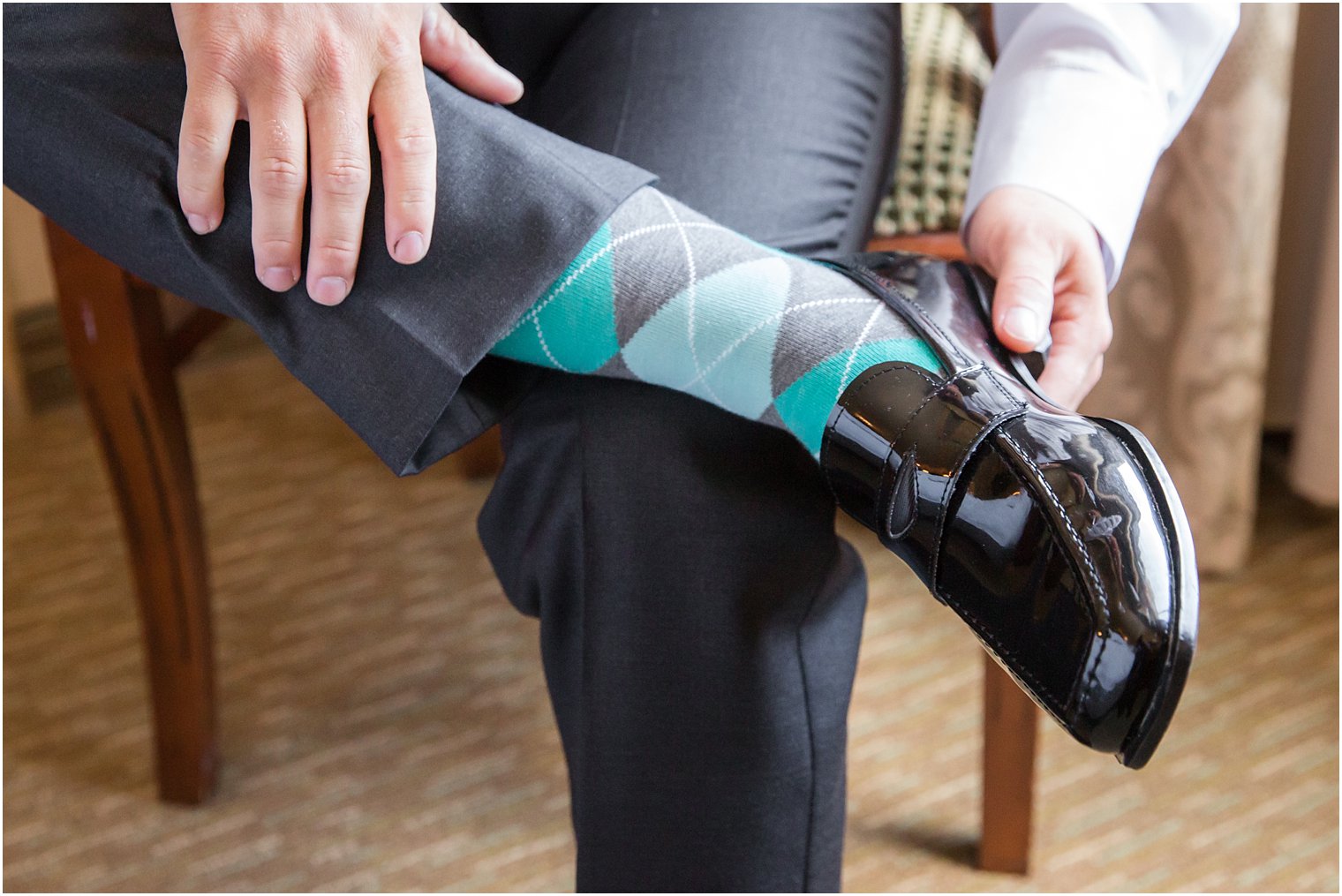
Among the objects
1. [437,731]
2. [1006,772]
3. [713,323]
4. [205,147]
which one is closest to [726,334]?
[713,323]

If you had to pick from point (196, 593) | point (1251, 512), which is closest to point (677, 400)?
point (196, 593)

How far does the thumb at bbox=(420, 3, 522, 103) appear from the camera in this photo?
25.0 inches

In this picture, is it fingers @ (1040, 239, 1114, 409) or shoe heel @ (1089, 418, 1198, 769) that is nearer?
shoe heel @ (1089, 418, 1198, 769)

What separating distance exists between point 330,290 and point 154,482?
40cm

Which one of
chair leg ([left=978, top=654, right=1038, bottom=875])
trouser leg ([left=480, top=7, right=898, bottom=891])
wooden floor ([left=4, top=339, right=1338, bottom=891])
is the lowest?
wooden floor ([left=4, top=339, right=1338, bottom=891])

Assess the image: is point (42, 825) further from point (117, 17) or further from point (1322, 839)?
point (1322, 839)

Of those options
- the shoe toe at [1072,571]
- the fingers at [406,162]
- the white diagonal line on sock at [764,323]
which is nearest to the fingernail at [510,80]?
the fingers at [406,162]

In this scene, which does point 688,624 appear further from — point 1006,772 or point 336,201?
point 1006,772

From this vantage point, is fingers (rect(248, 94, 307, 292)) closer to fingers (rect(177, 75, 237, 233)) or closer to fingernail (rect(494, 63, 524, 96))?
fingers (rect(177, 75, 237, 233))

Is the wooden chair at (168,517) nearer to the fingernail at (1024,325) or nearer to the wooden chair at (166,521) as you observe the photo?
the wooden chair at (166,521)

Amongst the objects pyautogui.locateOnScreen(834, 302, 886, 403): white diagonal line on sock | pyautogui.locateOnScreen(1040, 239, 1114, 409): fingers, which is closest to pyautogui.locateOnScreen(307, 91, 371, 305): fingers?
pyautogui.locateOnScreen(834, 302, 886, 403): white diagonal line on sock

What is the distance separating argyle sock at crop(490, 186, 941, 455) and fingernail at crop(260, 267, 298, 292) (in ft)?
0.34

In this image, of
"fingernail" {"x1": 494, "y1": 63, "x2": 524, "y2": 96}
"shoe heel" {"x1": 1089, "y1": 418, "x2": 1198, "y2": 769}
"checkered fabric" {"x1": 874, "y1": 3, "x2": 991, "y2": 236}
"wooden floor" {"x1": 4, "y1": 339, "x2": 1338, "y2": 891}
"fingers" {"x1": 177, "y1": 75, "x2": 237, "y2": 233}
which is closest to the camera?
"shoe heel" {"x1": 1089, "y1": 418, "x2": 1198, "y2": 769}

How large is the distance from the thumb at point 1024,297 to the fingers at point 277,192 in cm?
33
